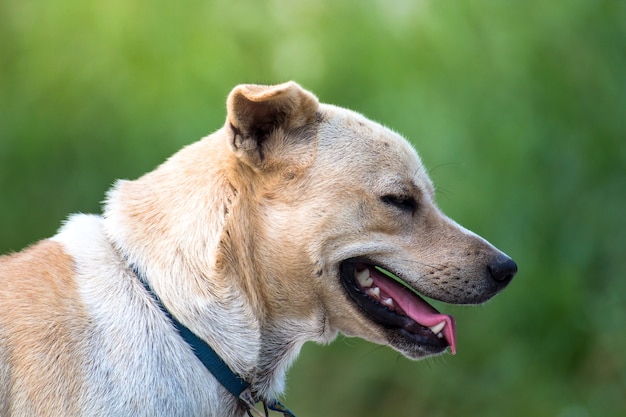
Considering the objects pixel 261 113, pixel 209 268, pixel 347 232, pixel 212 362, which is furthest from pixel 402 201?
pixel 212 362

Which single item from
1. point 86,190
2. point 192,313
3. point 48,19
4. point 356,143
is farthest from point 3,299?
point 48,19

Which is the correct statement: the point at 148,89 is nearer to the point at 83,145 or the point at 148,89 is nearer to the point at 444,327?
the point at 83,145

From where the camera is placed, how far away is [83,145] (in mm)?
7965

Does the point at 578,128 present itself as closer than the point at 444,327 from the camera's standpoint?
No

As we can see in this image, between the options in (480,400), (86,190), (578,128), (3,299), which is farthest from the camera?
(86,190)

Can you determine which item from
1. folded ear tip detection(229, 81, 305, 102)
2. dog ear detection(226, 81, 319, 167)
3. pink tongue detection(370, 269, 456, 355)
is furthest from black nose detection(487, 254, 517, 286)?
folded ear tip detection(229, 81, 305, 102)

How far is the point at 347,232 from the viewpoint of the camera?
327 cm

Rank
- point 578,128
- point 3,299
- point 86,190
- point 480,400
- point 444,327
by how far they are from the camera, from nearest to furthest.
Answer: point 3,299
point 444,327
point 480,400
point 578,128
point 86,190

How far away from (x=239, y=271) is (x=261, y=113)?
2.00 feet

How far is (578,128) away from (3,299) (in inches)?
203

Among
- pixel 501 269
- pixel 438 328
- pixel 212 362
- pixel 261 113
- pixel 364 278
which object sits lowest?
pixel 212 362

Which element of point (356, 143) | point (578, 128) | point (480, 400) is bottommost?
point (480, 400)

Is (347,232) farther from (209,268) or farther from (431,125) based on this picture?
(431,125)

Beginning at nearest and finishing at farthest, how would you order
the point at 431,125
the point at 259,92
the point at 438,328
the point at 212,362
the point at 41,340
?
the point at 41,340 → the point at 212,362 → the point at 259,92 → the point at 438,328 → the point at 431,125
